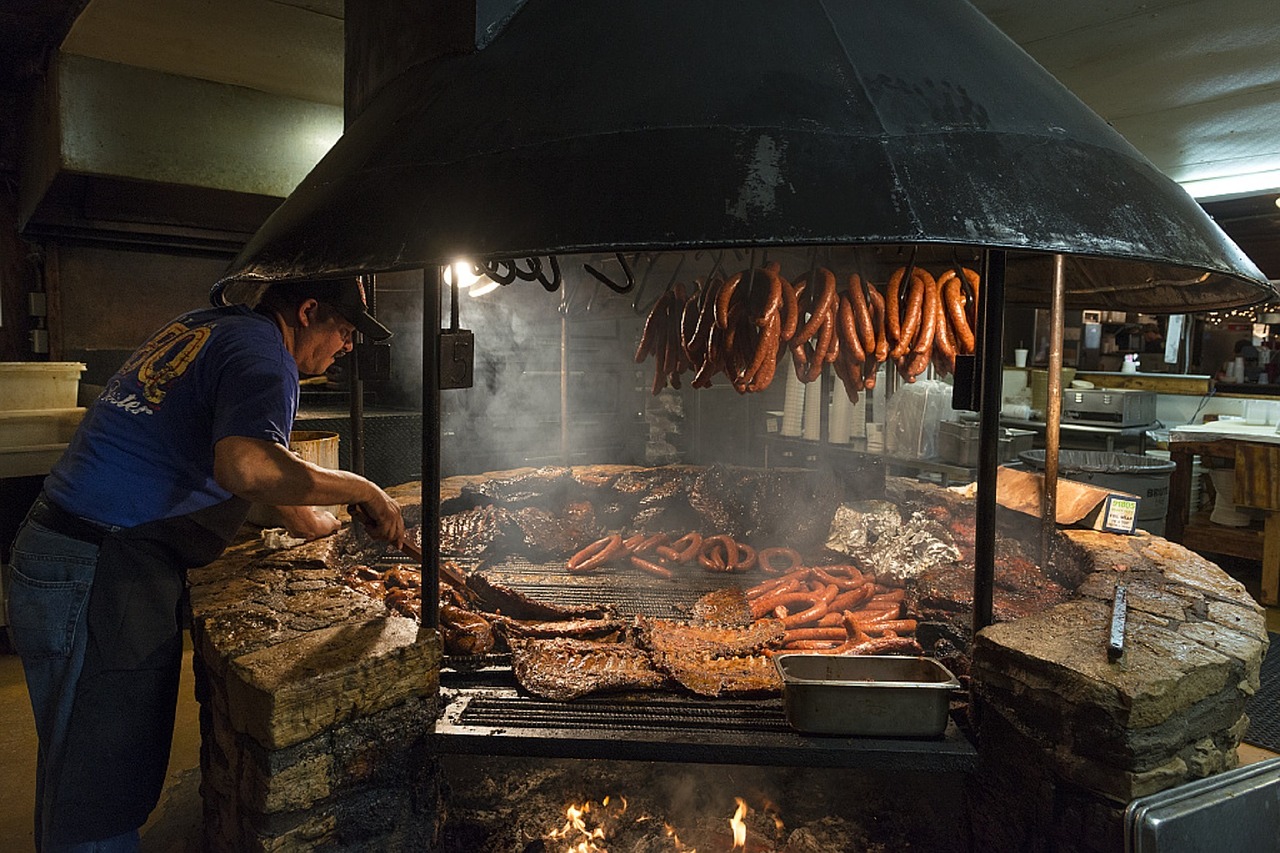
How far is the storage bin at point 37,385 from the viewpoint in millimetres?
5773

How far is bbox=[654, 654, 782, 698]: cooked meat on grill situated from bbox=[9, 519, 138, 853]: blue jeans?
215 cm

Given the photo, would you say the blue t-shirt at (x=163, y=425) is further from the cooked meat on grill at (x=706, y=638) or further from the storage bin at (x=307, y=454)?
the cooked meat on grill at (x=706, y=638)

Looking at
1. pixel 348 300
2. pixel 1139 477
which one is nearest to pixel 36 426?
pixel 348 300

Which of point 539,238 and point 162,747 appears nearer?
point 539,238

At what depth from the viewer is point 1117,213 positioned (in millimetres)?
1719

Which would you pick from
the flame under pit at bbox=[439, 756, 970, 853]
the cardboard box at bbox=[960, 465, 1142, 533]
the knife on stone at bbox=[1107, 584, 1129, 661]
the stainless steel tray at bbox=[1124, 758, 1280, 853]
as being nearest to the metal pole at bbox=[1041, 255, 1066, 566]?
the cardboard box at bbox=[960, 465, 1142, 533]

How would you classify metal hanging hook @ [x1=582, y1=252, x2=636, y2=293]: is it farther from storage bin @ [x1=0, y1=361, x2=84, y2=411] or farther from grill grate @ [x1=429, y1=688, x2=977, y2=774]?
storage bin @ [x1=0, y1=361, x2=84, y2=411]

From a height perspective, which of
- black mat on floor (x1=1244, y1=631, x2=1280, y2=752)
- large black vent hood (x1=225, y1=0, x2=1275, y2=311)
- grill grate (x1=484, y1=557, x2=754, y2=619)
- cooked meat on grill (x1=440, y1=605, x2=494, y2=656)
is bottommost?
black mat on floor (x1=1244, y1=631, x2=1280, y2=752)

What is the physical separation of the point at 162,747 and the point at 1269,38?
660 cm

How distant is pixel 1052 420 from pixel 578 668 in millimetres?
2763

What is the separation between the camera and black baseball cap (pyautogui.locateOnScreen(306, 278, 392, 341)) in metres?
2.94

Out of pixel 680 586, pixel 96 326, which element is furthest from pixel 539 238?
pixel 96 326

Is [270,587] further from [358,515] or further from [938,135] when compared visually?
[938,135]

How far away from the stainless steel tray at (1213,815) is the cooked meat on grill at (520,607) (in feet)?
7.47
